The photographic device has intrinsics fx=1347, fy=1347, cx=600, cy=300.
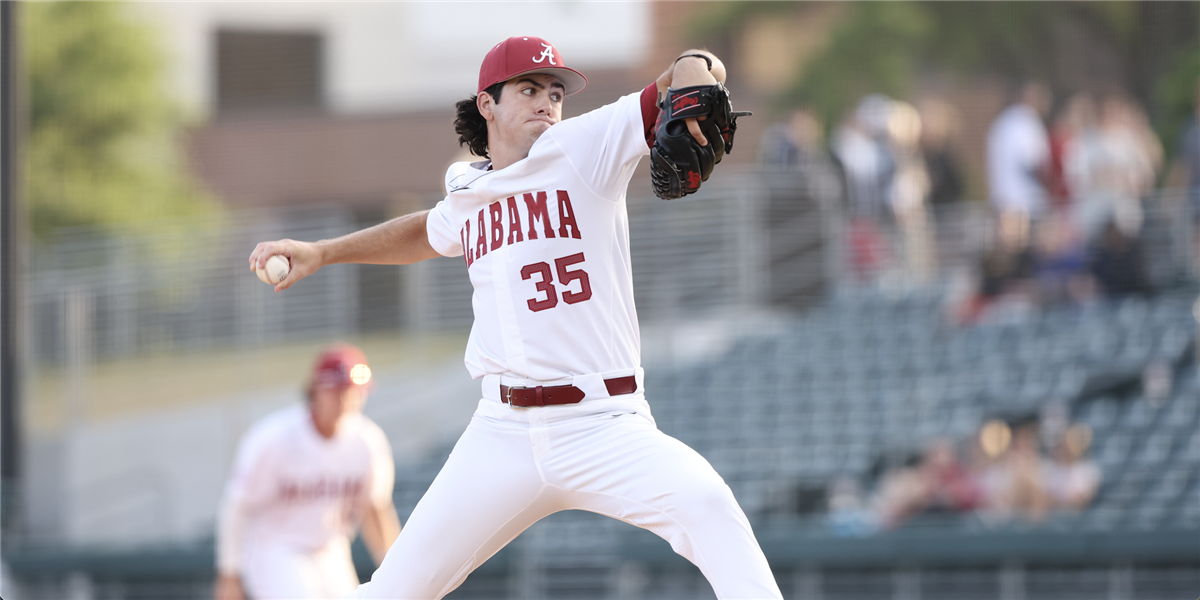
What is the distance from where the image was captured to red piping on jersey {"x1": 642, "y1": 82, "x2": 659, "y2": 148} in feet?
12.1

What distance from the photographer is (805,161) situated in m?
12.7

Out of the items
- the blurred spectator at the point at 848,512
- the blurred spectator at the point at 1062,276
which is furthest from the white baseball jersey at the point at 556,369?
the blurred spectator at the point at 1062,276

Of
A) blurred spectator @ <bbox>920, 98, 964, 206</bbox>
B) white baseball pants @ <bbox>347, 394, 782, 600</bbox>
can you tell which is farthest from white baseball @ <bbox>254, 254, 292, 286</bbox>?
blurred spectator @ <bbox>920, 98, 964, 206</bbox>

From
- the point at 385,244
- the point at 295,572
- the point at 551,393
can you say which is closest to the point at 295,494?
the point at 295,572

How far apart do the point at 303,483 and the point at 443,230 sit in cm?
297

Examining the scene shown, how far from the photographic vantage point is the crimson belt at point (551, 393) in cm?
383

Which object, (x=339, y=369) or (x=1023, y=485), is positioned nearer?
(x=339, y=369)

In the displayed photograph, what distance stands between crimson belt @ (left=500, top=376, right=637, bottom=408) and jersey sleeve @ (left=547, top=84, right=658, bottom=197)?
0.55 metres

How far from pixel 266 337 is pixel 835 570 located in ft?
21.1

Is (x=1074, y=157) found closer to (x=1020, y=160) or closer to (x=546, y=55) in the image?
(x=1020, y=160)

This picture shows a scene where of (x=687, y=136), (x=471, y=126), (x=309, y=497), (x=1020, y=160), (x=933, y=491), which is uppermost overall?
(x=1020, y=160)

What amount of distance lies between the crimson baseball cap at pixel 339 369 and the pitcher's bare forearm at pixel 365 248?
7.56 ft

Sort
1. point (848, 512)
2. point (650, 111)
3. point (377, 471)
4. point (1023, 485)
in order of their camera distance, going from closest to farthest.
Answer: point (650, 111) → point (377, 471) → point (1023, 485) → point (848, 512)

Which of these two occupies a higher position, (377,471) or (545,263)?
(545,263)
